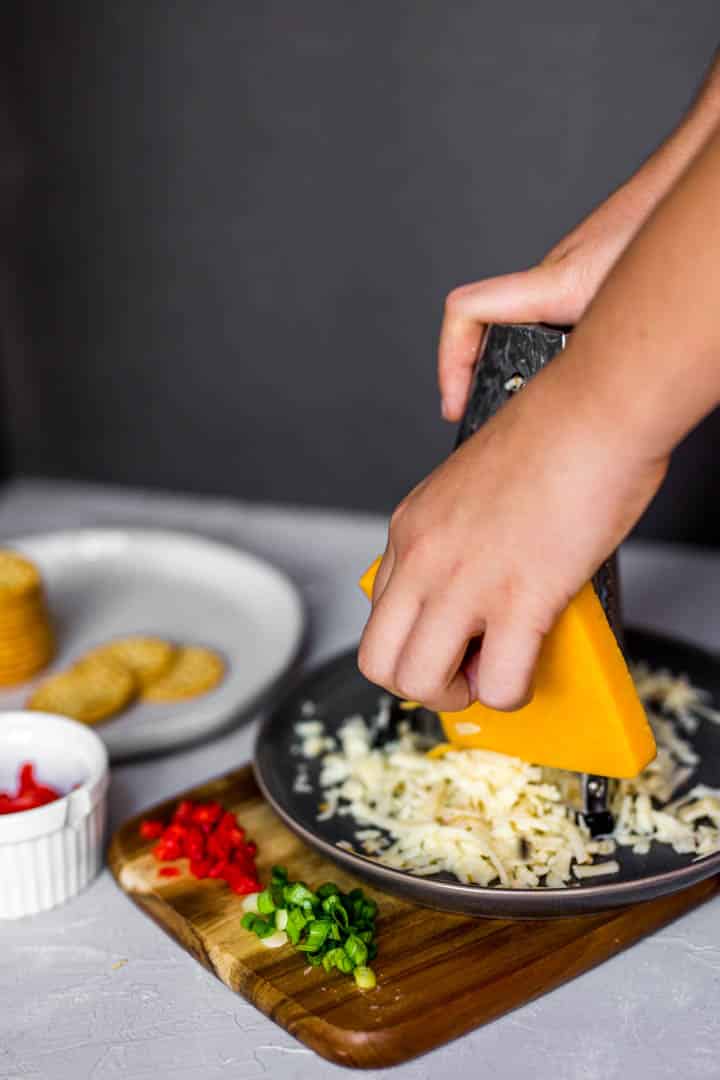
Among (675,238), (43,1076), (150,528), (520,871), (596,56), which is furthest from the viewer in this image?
(150,528)

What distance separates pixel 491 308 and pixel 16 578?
69cm

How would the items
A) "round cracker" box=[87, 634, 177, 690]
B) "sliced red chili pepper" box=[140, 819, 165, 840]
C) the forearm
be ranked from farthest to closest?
1. "round cracker" box=[87, 634, 177, 690]
2. "sliced red chili pepper" box=[140, 819, 165, 840]
3. the forearm

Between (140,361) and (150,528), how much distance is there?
0.40 metres

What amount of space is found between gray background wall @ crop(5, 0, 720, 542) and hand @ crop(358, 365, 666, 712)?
41.6 inches

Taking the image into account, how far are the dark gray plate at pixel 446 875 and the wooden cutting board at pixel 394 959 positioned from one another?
0.08 feet

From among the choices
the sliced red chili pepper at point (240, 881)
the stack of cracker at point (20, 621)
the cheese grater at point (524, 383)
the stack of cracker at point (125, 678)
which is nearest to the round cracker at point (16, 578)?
the stack of cracker at point (20, 621)

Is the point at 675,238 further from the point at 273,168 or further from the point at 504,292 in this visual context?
the point at 273,168

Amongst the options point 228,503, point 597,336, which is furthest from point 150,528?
point 597,336

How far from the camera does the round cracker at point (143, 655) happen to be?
149 centimetres

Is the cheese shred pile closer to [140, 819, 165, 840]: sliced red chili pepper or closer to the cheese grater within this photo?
the cheese grater

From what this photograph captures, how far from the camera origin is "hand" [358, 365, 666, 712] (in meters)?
0.76

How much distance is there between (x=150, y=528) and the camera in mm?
1881

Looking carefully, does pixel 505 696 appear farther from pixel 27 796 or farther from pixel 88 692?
pixel 88 692

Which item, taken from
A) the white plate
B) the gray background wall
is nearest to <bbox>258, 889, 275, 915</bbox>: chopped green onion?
the white plate
